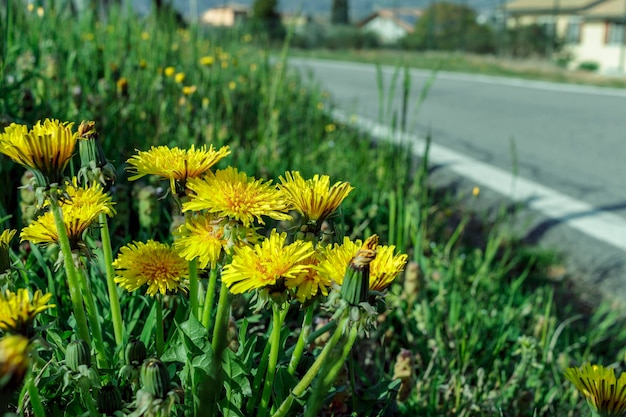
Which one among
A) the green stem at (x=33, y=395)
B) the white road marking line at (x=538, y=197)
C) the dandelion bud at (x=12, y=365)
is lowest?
the white road marking line at (x=538, y=197)

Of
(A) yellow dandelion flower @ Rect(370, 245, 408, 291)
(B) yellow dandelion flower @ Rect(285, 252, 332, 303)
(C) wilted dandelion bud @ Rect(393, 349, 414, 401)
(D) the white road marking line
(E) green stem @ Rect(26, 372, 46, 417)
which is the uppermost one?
(A) yellow dandelion flower @ Rect(370, 245, 408, 291)

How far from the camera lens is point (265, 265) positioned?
2.65ft

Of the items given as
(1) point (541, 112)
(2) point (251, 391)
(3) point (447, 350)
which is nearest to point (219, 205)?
(2) point (251, 391)

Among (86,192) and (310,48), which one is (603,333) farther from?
(310,48)

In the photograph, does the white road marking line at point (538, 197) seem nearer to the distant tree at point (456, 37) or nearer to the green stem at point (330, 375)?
the green stem at point (330, 375)

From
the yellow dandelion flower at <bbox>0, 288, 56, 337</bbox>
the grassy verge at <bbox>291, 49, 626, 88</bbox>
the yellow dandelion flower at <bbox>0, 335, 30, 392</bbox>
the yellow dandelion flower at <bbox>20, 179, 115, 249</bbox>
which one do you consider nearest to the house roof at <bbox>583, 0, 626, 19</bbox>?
the grassy verge at <bbox>291, 49, 626, 88</bbox>

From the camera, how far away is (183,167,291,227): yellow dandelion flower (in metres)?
0.85

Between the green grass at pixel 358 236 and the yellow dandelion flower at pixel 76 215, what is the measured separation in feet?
Answer: 0.27

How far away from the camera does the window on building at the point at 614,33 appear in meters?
30.6

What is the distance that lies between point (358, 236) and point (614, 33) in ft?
106

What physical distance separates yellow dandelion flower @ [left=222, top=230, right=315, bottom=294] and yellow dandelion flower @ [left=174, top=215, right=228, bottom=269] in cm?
4

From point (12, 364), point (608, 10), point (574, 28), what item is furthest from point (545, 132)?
point (574, 28)

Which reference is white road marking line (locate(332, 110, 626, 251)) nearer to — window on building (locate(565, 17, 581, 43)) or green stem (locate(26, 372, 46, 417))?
green stem (locate(26, 372, 46, 417))

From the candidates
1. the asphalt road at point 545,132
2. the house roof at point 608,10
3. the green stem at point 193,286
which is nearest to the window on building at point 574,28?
the house roof at point 608,10
